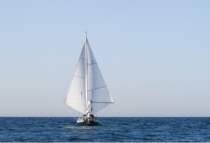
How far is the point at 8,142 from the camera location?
60156 millimetres

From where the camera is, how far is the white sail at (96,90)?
9200 cm

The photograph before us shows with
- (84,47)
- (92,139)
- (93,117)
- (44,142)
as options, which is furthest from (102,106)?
(44,142)

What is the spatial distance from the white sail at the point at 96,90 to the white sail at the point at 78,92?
119 centimetres

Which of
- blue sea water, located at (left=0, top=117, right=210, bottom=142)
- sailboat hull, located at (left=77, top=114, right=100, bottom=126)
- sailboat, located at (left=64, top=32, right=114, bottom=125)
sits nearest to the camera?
blue sea water, located at (left=0, top=117, right=210, bottom=142)

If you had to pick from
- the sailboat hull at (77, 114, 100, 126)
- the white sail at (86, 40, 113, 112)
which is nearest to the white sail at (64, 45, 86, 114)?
the white sail at (86, 40, 113, 112)

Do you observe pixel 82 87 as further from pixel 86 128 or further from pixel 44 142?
pixel 44 142

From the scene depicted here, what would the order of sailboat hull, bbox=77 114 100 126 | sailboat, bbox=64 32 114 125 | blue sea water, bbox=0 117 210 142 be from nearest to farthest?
blue sea water, bbox=0 117 210 142 → sailboat hull, bbox=77 114 100 126 → sailboat, bbox=64 32 114 125

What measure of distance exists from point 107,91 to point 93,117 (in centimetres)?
573

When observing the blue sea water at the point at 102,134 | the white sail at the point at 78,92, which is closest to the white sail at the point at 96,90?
the white sail at the point at 78,92

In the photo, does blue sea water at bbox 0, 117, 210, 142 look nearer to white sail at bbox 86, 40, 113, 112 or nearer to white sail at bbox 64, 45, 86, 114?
white sail at bbox 64, 45, 86, 114

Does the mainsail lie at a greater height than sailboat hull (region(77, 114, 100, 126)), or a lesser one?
greater

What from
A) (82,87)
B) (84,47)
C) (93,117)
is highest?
(84,47)

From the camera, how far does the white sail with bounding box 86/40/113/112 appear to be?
9200 centimetres

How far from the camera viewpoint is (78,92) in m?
91.7
